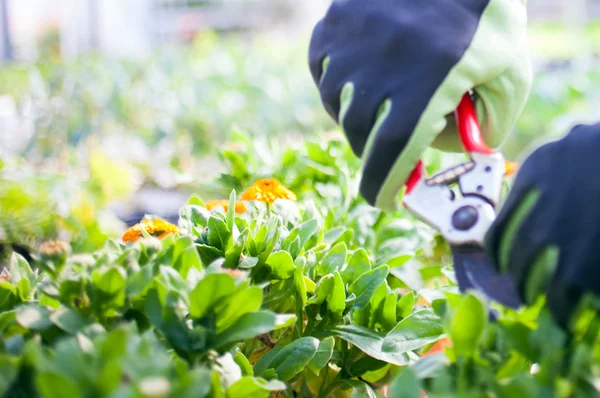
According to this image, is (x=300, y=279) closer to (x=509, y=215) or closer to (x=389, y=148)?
(x=389, y=148)

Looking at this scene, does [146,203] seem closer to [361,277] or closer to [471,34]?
[361,277]

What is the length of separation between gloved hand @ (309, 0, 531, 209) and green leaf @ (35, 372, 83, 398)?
49 centimetres

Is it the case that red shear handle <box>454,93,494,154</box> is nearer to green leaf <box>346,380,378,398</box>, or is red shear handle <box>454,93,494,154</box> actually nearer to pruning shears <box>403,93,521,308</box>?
pruning shears <box>403,93,521,308</box>

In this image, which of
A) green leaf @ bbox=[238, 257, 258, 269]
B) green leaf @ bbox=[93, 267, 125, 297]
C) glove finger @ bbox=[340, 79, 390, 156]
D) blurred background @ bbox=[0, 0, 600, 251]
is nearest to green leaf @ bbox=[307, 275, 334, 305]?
green leaf @ bbox=[238, 257, 258, 269]

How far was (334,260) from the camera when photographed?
113 centimetres

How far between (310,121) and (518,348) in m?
3.25

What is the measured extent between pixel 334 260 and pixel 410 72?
0.36 m

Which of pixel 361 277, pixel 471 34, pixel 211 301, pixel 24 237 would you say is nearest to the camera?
pixel 211 301

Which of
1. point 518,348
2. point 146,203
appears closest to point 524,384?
point 518,348

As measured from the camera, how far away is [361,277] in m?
1.09

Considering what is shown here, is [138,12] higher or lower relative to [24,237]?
lower

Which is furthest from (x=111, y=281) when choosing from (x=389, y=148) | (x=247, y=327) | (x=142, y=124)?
(x=142, y=124)

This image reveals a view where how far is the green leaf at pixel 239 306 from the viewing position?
31.5 inches

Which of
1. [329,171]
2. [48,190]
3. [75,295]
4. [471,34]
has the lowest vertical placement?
[48,190]
